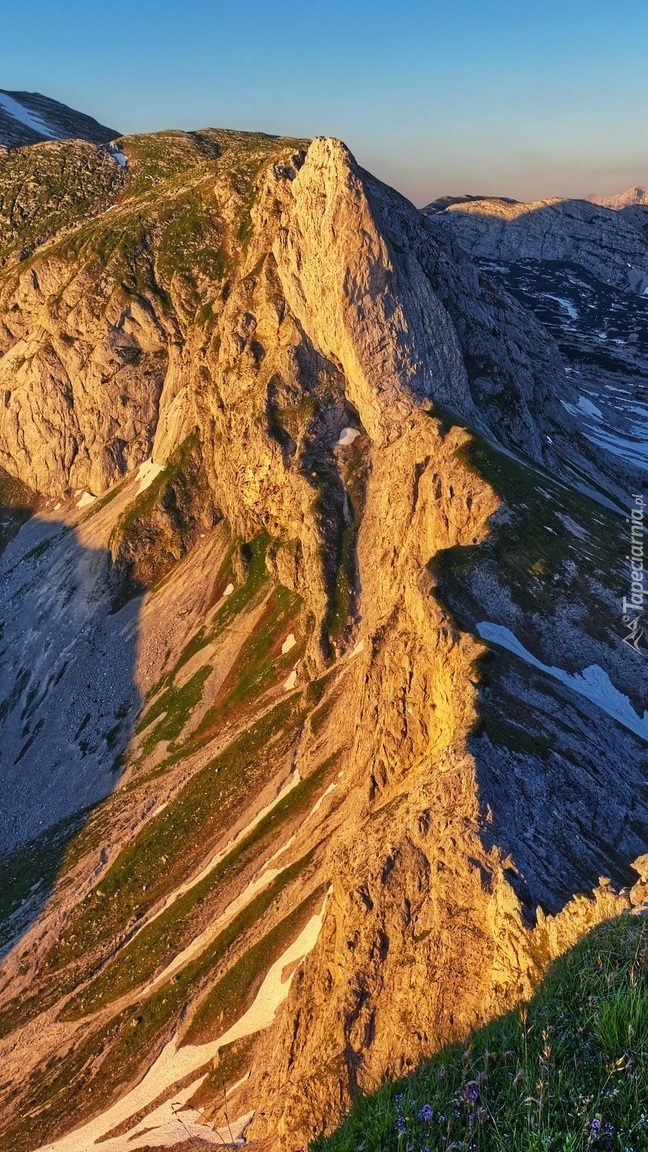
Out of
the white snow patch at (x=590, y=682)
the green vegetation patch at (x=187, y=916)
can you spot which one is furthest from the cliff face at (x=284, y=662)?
the white snow patch at (x=590, y=682)

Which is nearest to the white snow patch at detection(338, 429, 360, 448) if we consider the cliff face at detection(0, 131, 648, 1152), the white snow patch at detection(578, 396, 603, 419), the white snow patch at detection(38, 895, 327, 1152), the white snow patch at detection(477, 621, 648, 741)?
the cliff face at detection(0, 131, 648, 1152)

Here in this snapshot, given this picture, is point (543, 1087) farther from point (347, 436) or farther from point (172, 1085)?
point (347, 436)

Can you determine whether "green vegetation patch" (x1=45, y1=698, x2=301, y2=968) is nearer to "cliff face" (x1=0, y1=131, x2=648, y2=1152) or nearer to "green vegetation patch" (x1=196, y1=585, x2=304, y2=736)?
"cliff face" (x1=0, y1=131, x2=648, y2=1152)

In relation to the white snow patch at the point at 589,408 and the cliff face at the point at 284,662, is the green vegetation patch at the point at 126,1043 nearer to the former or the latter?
the cliff face at the point at 284,662

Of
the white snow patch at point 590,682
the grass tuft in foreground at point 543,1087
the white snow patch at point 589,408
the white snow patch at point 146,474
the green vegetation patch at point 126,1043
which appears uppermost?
the white snow patch at point 589,408

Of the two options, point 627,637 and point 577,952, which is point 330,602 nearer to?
point 627,637

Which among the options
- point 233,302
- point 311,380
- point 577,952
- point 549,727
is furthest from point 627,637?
point 233,302
